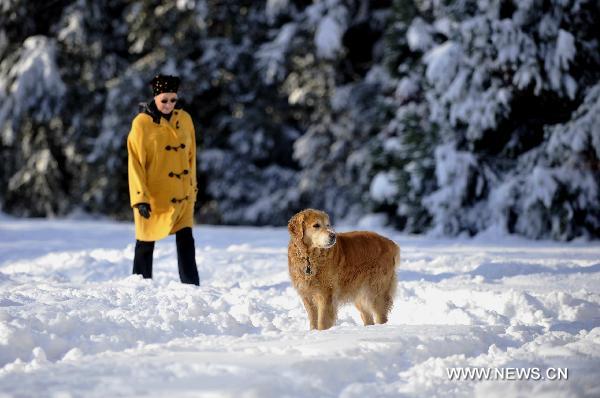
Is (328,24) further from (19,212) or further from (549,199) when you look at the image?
(19,212)

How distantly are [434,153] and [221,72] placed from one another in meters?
9.28

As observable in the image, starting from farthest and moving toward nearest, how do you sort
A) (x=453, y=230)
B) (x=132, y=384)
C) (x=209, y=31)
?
(x=209, y=31) → (x=453, y=230) → (x=132, y=384)

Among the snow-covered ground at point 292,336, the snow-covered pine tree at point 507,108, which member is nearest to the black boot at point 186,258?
the snow-covered ground at point 292,336

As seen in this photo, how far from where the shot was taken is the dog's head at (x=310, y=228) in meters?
5.30

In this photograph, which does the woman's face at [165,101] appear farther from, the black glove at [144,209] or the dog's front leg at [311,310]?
the dog's front leg at [311,310]

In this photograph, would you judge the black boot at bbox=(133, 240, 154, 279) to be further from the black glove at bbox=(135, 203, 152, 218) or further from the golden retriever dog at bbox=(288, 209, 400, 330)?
the golden retriever dog at bbox=(288, 209, 400, 330)

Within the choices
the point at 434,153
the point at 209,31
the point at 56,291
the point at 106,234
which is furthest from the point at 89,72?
the point at 56,291

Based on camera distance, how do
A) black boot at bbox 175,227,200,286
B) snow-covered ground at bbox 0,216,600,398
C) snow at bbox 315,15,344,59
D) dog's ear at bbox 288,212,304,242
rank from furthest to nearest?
snow at bbox 315,15,344,59 → black boot at bbox 175,227,200,286 → dog's ear at bbox 288,212,304,242 → snow-covered ground at bbox 0,216,600,398

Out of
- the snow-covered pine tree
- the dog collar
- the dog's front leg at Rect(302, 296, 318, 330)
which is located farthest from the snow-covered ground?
the snow-covered pine tree

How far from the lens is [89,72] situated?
20.4 metres

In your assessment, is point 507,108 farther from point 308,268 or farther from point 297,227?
point 308,268

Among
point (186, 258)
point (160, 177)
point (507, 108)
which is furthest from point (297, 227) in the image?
point (507, 108)

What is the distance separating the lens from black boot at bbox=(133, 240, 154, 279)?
6836 mm

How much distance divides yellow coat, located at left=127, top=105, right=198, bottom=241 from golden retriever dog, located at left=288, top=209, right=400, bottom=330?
1.64 metres
